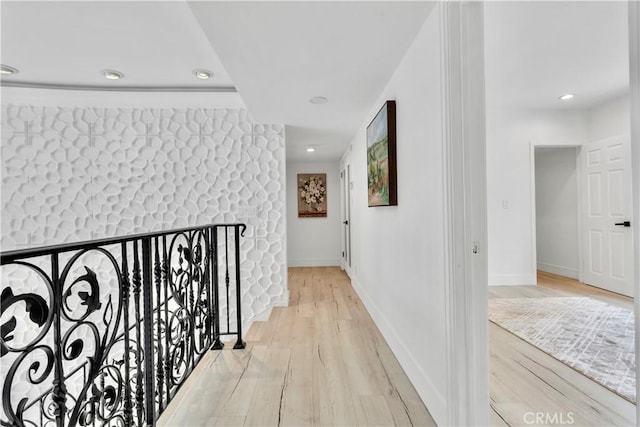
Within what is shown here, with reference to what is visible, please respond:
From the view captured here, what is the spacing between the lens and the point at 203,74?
2975 mm

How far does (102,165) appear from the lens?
3.38 meters

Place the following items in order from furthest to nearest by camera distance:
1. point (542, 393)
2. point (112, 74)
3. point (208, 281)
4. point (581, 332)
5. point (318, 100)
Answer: point (112, 74) → point (318, 100) → point (581, 332) → point (208, 281) → point (542, 393)

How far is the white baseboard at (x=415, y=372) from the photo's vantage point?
1.51 meters

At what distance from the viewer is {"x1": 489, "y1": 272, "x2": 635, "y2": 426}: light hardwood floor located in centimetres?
156

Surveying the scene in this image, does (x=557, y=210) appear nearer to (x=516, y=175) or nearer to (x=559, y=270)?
(x=559, y=270)

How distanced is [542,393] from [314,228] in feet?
15.8

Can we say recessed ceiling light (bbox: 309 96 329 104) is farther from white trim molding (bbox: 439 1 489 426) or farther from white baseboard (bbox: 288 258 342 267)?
white baseboard (bbox: 288 258 342 267)

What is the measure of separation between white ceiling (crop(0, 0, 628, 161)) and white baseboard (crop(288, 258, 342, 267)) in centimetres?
344

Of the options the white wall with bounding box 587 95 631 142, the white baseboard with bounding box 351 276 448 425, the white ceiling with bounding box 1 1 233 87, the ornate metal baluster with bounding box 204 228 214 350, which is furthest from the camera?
the white wall with bounding box 587 95 631 142

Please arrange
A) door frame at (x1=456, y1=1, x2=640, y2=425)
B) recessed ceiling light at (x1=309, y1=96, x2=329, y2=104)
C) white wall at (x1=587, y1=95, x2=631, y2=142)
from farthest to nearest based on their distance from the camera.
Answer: white wall at (x1=587, y1=95, x2=631, y2=142), recessed ceiling light at (x1=309, y1=96, x2=329, y2=104), door frame at (x1=456, y1=1, x2=640, y2=425)

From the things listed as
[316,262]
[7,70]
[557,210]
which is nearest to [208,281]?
[7,70]

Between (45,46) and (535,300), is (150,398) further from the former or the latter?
(535,300)

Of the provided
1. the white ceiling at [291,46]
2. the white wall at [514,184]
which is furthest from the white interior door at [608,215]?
the white ceiling at [291,46]

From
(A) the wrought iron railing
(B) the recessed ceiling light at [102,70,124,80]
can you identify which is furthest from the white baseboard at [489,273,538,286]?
(B) the recessed ceiling light at [102,70,124,80]
